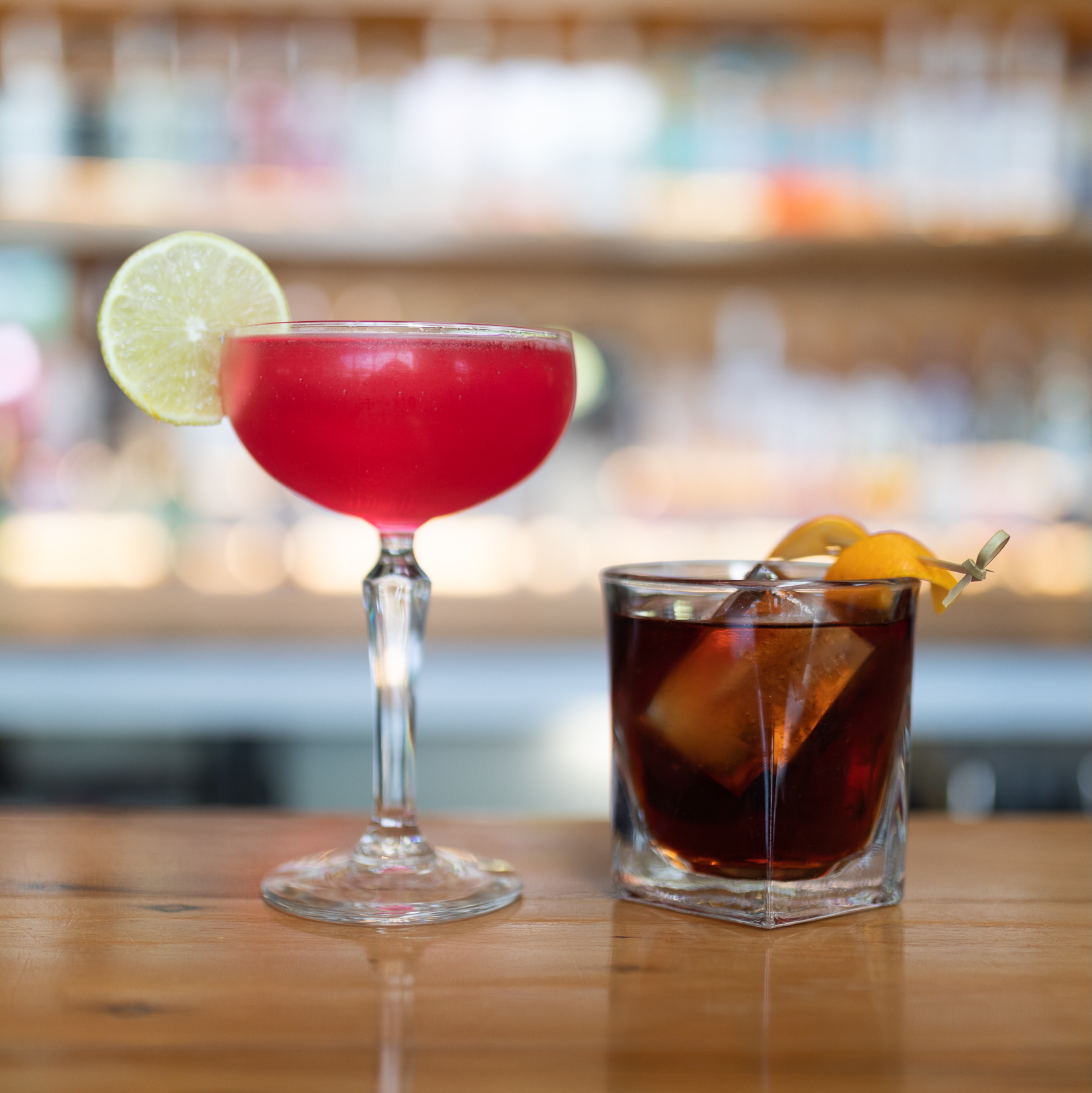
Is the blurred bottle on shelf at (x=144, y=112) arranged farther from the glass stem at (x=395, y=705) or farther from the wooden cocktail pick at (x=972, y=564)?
A: the wooden cocktail pick at (x=972, y=564)

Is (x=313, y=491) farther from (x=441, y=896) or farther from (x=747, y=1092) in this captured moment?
(x=747, y=1092)

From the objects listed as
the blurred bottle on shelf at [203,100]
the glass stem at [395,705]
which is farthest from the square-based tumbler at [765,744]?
the blurred bottle on shelf at [203,100]

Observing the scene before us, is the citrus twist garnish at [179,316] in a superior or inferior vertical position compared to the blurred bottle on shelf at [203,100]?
inferior

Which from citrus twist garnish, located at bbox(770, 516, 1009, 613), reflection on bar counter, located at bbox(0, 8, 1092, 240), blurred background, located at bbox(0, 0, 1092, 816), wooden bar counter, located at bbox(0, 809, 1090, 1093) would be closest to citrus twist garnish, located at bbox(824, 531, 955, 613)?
citrus twist garnish, located at bbox(770, 516, 1009, 613)

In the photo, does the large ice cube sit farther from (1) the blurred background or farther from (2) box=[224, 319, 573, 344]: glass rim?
(1) the blurred background

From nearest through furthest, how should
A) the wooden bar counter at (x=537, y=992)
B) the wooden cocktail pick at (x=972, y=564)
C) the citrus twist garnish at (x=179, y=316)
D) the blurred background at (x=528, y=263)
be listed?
the wooden bar counter at (x=537, y=992) < the wooden cocktail pick at (x=972, y=564) < the citrus twist garnish at (x=179, y=316) < the blurred background at (x=528, y=263)

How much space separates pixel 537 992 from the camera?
1.73 feet

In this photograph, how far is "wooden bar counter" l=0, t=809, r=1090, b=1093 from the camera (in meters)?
0.45

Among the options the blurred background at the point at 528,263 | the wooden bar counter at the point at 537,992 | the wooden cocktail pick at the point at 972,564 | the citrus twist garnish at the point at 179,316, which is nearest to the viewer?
the wooden bar counter at the point at 537,992

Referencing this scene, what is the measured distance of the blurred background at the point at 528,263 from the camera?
237 cm

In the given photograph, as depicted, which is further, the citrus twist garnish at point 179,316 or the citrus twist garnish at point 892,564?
the citrus twist garnish at point 179,316

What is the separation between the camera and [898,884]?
66cm

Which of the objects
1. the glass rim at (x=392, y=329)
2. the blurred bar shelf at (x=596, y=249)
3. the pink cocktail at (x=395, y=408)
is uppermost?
the blurred bar shelf at (x=596, y=249)

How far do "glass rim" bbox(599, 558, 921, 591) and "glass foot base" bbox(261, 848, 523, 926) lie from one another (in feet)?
0.54
